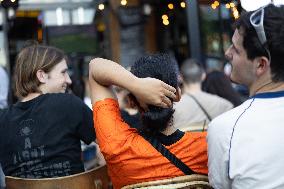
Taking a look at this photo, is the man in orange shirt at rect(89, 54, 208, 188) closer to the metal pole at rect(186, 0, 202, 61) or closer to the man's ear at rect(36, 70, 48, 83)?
the man's ear at rect(36, 70, 48, 83)

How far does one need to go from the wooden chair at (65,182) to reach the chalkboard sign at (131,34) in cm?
669

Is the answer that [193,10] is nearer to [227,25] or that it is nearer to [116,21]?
[227,25]

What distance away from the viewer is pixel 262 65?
1.67 meters

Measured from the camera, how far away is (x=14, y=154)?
2.48 meters

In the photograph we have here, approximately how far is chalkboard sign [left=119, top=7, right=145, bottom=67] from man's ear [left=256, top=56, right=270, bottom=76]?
736 cm

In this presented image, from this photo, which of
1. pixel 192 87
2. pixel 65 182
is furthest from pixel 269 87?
pixel 192 87

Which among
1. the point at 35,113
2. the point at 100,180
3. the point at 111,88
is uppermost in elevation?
the point at 111,88

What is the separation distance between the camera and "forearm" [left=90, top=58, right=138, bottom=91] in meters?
1.88

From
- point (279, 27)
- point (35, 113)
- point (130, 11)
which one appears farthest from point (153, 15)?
point (279, 27)

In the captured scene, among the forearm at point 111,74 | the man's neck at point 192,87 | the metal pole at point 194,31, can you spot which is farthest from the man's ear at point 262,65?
the metal pole at point 194,31

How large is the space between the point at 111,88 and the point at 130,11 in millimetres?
7219

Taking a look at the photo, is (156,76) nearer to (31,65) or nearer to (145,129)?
(145,129)

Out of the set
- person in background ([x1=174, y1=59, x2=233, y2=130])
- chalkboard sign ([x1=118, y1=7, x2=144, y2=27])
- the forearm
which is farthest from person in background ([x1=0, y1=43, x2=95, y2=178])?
chalkboard sign ([x1=118, y1=7, x2=144, y2=27])

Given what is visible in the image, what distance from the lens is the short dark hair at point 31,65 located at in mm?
2643
